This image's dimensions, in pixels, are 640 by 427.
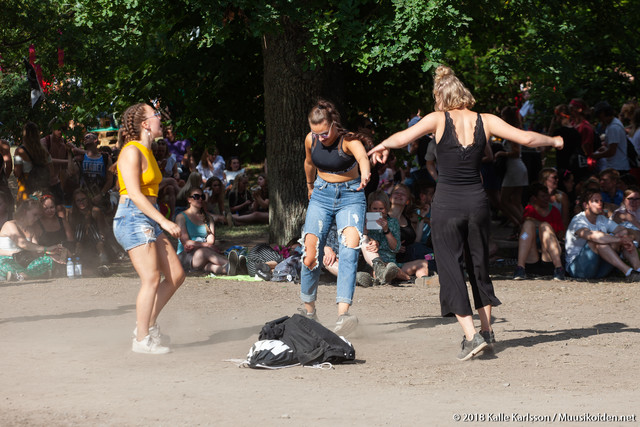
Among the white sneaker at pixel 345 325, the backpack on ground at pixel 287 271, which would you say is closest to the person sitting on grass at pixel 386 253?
the backpack on ground at pixel 287 271

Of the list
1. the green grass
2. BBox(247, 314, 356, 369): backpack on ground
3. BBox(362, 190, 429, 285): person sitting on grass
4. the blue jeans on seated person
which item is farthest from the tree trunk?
BBox(247, 314, 356, 369): backpack on ground

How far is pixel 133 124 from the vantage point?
6766mm

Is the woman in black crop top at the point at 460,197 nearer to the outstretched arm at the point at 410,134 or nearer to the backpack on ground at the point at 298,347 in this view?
the outstretched arm at the point at 410,134

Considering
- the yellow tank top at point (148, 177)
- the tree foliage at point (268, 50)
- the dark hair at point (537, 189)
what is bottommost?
the dark hair at point (537, 189)

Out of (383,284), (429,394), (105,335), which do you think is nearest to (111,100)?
(383,284)

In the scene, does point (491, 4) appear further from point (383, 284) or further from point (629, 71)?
point (629, 71)

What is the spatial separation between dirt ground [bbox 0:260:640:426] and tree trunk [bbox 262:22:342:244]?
253 cm

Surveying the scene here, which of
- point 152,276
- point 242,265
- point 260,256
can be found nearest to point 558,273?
point 260,256

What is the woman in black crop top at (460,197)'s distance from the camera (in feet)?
21.5

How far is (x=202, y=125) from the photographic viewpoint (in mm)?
13969

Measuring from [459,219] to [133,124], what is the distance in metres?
2.52

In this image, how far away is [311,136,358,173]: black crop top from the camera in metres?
7.50

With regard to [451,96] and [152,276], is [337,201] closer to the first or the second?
[451,96]

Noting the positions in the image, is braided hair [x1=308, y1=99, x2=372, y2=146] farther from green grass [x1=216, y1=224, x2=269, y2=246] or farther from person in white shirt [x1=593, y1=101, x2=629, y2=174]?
person in white shirt [x1=593, y1=101, x2=629, y2=174]
